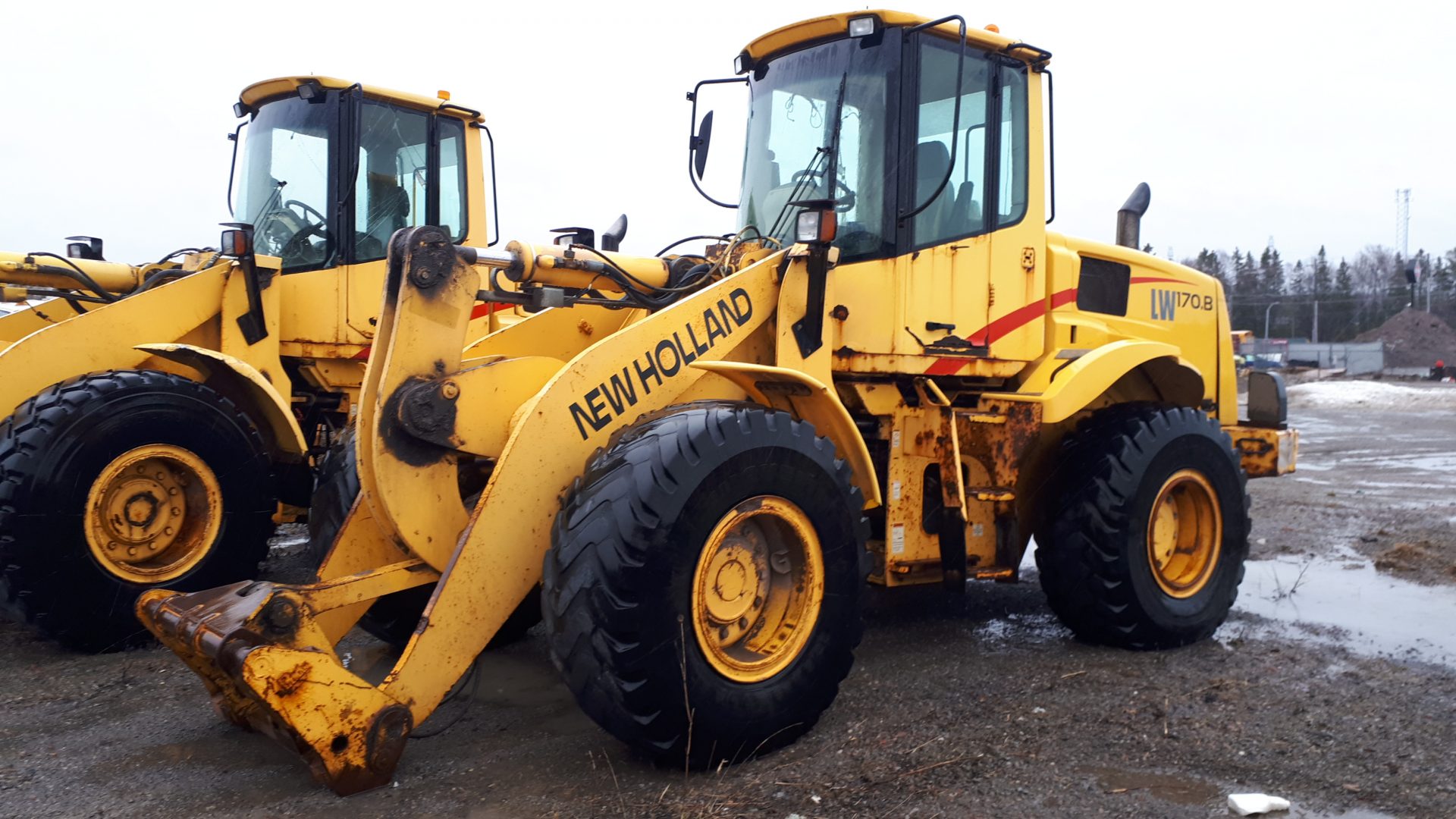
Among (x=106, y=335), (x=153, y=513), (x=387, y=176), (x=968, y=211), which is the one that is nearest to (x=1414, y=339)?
(x=968, y=211)

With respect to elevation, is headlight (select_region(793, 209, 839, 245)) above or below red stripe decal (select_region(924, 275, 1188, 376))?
above

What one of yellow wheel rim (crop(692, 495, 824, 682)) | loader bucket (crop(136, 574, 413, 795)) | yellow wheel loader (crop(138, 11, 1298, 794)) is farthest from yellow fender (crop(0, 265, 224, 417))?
yellow wheel rim (crop(692, 495, 824, 682))

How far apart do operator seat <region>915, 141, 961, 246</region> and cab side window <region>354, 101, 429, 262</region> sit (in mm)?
3804

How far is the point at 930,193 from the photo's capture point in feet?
16.6

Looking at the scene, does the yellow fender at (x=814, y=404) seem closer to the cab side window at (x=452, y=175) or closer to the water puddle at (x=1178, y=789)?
the water puddle at (x=1178, y=789)

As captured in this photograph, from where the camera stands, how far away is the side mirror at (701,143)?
5691 mm

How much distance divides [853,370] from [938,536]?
961mm

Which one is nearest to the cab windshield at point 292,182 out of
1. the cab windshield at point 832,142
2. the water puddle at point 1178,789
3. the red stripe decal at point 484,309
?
the red stripe decal at point 484,309

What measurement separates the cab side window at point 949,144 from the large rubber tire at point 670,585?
160cm

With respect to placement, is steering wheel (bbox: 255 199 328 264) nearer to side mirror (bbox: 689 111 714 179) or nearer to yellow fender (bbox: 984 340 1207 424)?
side mirror (bbox: 689 111 714 179)

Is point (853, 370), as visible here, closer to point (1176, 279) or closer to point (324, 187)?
point (1176, 279)

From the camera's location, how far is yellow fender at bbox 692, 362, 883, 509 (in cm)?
420

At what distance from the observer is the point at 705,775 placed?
368 cm

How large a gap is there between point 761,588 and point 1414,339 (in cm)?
7236
